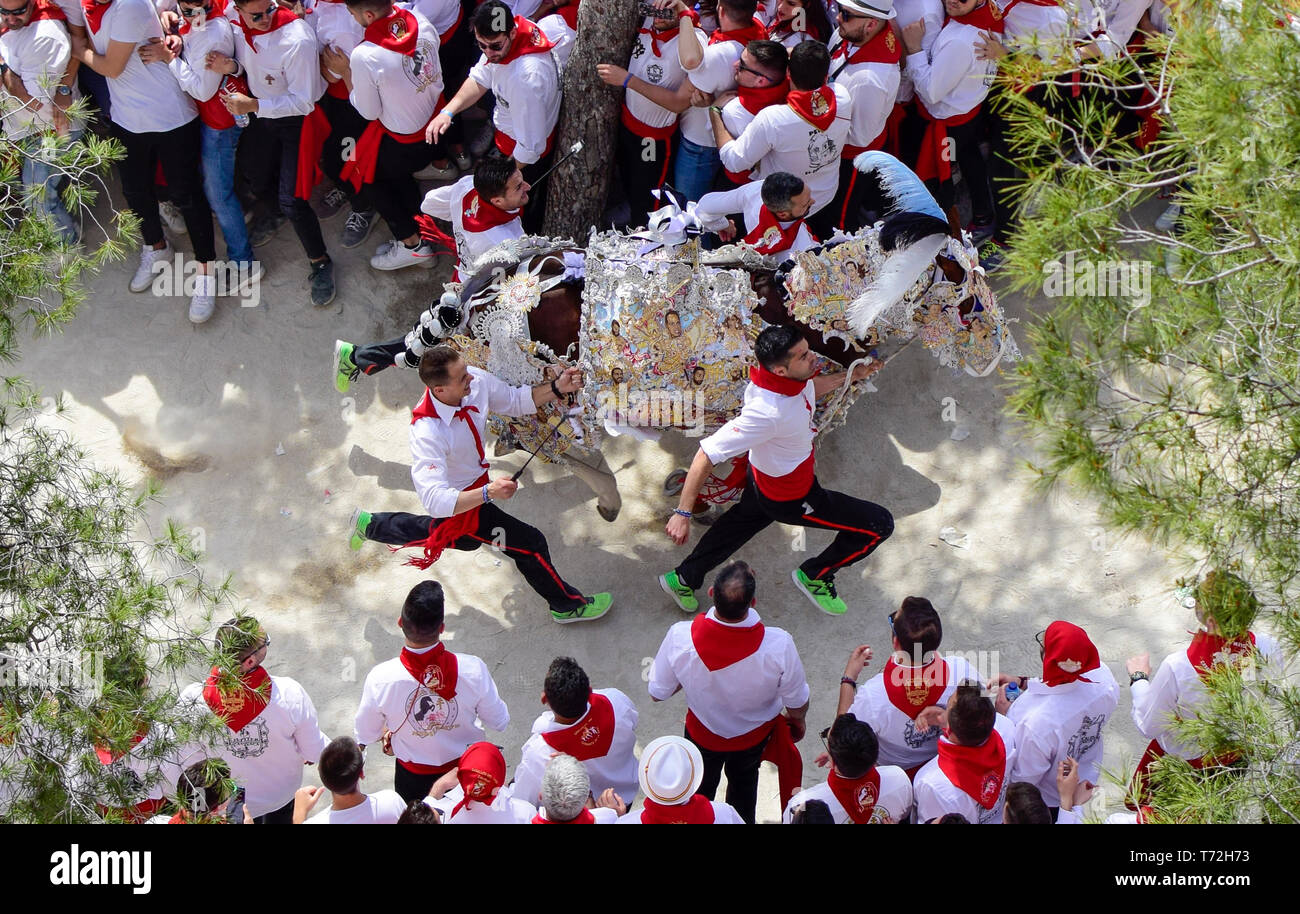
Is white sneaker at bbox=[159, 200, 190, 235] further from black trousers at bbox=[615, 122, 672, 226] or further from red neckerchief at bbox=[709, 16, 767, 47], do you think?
red neckerchief at bbox=[709, 16, 767, 47]

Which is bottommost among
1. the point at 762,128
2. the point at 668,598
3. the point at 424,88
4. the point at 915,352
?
the point at 668,598

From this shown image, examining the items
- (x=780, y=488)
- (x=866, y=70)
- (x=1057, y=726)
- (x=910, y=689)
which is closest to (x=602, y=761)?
(x=910, y=689)

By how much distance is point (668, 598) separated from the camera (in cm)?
580

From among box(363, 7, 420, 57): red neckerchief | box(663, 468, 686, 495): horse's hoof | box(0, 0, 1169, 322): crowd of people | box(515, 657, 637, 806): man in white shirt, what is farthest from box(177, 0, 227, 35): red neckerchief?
box(515, 657, 637, 806): man in white shirt

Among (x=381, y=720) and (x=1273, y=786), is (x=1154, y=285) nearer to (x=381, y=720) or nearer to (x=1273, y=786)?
(x=1273, y=786)

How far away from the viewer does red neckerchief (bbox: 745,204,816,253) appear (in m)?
5.54

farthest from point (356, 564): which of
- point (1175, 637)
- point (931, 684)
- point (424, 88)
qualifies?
point (1175, 637)

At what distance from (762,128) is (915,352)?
1.54m

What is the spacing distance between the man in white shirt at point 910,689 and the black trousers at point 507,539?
5.10 ft

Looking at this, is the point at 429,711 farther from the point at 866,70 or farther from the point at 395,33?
the point at 866,70

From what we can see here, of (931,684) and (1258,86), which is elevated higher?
(1258,86)

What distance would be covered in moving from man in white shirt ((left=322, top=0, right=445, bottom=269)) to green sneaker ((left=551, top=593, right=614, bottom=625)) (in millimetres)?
2366

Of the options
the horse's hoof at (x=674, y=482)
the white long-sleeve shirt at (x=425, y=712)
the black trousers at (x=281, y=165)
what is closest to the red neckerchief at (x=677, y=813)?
the white long-sleeve shirt at (x=425, y=712)

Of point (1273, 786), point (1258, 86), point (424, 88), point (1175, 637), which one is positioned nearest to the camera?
point (1258, 86)
